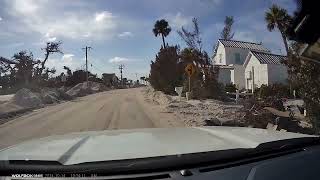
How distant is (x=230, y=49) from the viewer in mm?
67188

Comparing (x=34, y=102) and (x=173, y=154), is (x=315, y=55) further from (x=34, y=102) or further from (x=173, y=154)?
(x=34, y=102)

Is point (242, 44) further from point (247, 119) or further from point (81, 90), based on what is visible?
point (247, 119)

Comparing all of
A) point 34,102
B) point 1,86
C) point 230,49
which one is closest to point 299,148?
point 34,102

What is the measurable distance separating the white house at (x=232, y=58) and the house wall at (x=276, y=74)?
801 centimetres

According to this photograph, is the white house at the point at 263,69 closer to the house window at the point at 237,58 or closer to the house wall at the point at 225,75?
the house wall at the point at 225,75

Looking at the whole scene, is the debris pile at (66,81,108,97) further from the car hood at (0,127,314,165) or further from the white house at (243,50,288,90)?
the car hood at (0,127,314,165)

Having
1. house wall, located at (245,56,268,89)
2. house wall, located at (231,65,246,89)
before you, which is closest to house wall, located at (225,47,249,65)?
house wall, located at (231,65,246,89)

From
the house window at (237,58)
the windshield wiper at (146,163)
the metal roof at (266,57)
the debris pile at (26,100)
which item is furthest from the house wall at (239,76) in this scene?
the windshield wiper at (146,163)

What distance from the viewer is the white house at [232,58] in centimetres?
6481

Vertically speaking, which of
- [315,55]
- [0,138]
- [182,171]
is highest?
[315,55]

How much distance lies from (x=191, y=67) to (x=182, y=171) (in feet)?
91.8

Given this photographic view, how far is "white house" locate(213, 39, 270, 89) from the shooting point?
6481 cm

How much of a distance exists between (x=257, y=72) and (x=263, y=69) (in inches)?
74.4

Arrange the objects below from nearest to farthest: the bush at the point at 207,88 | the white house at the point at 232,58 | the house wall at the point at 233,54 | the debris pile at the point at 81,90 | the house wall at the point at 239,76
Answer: the bush at the point at 207,88, the house wall at the point at 239,76, the white house at the point at 232,58, the house wall at the point at 233,54, the debris pile at the point at 81,90
